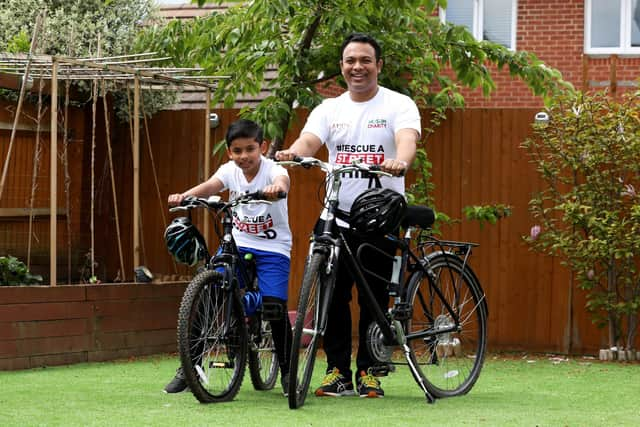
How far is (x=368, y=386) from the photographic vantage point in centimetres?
648

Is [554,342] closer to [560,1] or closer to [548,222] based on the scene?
[548,222]

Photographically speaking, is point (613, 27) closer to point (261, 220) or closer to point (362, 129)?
point (362, 129)

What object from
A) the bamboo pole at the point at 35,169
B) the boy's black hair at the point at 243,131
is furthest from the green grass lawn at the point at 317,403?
the bamboo pole at the point at 35,169

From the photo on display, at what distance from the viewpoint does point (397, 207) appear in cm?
Answer: 609

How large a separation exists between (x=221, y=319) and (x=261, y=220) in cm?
63

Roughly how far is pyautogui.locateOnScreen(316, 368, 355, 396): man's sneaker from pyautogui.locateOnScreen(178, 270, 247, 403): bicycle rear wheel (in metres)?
0.50

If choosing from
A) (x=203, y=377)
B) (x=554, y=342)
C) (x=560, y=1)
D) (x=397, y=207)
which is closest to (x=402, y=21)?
(x=554, y=342)

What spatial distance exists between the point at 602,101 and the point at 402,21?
1665mm

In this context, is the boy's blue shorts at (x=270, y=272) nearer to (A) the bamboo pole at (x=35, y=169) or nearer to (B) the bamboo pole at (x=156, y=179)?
(A) the bamboo pole at (x=35, y=169)

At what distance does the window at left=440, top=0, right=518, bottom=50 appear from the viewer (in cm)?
1630

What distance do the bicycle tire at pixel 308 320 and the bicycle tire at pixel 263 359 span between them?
1.86 ft

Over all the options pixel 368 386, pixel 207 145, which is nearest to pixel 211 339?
pixel 368 386

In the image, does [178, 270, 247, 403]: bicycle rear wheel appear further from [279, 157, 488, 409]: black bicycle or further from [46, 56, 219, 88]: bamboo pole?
[46, 56, 219, 88]: bamboo pole

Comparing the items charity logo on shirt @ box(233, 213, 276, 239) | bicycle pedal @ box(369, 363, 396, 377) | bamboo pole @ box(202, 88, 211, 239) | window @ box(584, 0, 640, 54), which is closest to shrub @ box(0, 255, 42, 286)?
bamboo pole @ box(202, 88, 211, 239)
